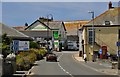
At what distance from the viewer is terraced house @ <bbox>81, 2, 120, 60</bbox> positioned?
65975 mm

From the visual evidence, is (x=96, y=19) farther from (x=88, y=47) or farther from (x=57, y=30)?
(x=57, y=30)

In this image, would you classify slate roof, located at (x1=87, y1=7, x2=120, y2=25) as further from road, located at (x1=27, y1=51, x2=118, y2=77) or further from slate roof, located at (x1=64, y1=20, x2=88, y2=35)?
slate roof, located at (x1=64, y1=20, x2=88, y2=35)

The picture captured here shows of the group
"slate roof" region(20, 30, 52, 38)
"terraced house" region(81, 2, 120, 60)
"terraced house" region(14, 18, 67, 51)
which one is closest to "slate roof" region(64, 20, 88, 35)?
"terraced house" region(14, 18, 67, 51)

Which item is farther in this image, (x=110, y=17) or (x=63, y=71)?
(x=110, y=17)

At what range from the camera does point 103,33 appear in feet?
220

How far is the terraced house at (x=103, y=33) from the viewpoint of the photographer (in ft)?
216

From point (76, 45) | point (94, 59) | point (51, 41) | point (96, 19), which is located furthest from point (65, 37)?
point (94, 59)

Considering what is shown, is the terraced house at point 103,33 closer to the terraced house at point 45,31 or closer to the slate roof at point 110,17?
the slate roof at point 110,17

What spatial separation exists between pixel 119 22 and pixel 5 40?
82.8ft

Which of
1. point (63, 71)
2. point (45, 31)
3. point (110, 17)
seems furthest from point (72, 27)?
point (63, 71)

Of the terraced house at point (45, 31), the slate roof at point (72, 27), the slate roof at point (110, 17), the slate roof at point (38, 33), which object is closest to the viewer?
the slate roof at point (110, 17)

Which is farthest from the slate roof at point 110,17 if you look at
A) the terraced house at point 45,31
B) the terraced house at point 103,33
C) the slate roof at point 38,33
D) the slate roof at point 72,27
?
the slate roof at point 72,27

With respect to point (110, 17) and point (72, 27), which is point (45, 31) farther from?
point (110, 17)

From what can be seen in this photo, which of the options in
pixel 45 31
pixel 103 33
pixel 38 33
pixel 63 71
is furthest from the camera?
pixel 38 33
